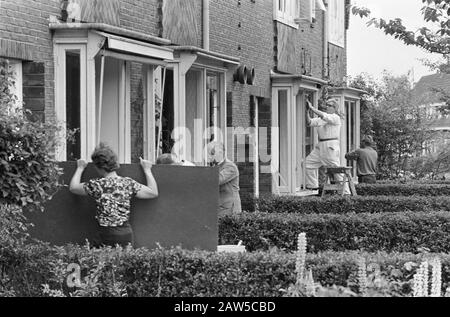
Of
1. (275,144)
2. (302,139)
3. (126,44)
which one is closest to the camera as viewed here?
(126,44)

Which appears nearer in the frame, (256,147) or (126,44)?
(126,44)

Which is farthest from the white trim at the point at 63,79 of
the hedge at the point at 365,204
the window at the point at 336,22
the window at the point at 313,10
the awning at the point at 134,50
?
the window at the point at 336,22

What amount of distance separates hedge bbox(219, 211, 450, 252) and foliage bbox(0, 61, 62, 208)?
4.88 m

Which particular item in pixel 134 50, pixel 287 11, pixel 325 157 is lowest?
pixel 325 157

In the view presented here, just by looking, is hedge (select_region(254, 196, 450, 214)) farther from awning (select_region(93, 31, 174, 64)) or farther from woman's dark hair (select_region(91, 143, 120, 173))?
woman's dark hair (select_region(91, 143, 120, 173))

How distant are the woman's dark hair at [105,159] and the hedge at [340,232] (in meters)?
3.64

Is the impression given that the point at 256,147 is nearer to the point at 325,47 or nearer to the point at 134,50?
the point at 325,47

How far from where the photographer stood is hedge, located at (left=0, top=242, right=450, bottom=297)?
8.59m

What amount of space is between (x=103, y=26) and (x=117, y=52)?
0.64m

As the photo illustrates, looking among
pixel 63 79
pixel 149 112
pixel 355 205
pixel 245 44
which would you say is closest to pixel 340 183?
pixel 245 44

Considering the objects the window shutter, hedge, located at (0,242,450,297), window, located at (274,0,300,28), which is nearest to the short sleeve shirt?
window, located at (274,0,300,28)

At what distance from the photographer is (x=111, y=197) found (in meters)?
10.3

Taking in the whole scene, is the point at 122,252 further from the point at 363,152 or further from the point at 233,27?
the point at 363,152

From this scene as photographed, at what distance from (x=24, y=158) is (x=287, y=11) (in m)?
18.8
